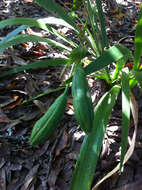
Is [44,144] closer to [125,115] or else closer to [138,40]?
[125,115]

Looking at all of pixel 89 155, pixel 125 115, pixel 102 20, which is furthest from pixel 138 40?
pixel 89 155

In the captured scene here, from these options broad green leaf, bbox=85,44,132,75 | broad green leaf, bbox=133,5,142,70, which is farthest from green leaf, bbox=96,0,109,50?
broad green leaf, bbox=85,44,132,75

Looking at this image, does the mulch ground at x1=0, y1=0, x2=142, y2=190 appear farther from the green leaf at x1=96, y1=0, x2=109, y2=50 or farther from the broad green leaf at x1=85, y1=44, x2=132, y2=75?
the broad green leaf at x1=85, y1=44, x2=132, y2=75

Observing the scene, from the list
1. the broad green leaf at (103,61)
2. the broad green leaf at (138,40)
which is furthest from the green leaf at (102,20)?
the broad green leaf at (103,61)

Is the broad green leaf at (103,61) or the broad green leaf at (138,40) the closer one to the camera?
the broad green leaf at (103,61)

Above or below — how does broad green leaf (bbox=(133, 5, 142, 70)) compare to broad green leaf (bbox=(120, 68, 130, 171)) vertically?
above

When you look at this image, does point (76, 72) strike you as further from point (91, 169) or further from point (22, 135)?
point (22, 135)

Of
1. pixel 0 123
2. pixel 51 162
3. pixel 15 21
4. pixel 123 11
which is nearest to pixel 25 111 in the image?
pixel 0 123

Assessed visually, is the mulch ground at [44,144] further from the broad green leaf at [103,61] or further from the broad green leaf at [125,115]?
the broad green leaf at [103,61]
